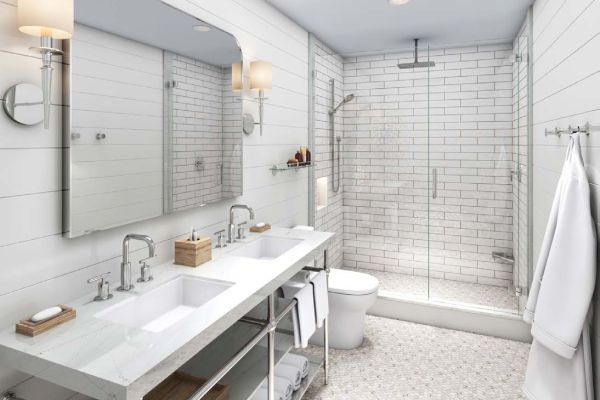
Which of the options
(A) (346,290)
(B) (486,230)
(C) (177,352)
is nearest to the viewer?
(C) (177,352)

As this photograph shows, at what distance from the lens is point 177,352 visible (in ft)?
3.85

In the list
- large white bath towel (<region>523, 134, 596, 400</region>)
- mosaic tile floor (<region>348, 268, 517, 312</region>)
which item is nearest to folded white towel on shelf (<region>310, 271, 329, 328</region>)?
large white bath towel (<region>523, 134, 596, 400</region>)

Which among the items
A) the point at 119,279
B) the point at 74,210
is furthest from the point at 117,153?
the point at 119,279

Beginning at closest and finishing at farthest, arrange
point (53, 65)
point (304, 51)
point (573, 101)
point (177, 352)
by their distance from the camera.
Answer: point (177, 352), point (53, 65), point (573, 101), point (304, 51)

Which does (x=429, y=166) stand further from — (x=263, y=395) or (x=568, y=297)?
(x=263, y=395)

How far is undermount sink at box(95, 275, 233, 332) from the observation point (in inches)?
59.9

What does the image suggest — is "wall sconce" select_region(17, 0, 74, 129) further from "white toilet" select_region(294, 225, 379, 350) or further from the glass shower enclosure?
the glass shower enclosure


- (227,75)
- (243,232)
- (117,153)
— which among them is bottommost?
(243,232)

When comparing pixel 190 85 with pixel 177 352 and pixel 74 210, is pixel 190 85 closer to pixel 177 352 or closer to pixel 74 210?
pixel 74 210

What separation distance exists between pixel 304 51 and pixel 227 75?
134cm

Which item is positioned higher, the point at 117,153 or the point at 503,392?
the point at 117,153

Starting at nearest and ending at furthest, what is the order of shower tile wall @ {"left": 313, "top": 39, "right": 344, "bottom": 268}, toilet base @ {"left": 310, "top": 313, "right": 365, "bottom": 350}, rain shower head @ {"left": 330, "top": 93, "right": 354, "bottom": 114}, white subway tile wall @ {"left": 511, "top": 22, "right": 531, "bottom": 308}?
toilet base @ {"left": 310, "top": 313, "right": 365, "bottom": 350}
white subway tile wall @ {"left": 511, "top": 22, "right": 531, "bottom": 308}
shower tile wall @ {"left": 313, "top": 39, "right": 344, "bottom": 268}
rain shower head @ {"left": 330, "top": 93, "right": 354, "bottom": 114}

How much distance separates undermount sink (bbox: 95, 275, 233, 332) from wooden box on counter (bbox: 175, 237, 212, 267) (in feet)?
0.40

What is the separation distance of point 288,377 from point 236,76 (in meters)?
1.85
